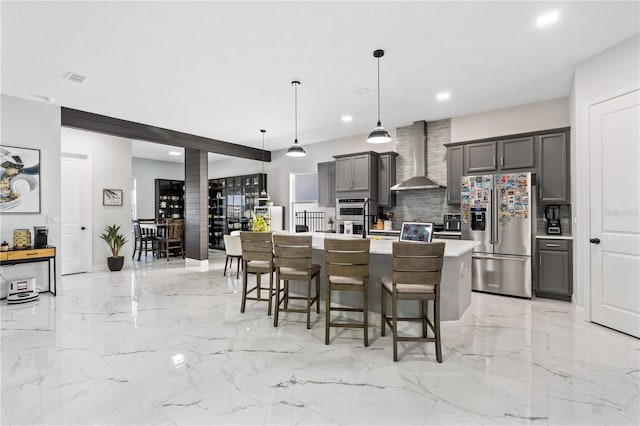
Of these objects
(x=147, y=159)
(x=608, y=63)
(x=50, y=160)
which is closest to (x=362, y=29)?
(x=608, y=63)

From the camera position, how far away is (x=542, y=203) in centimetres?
444

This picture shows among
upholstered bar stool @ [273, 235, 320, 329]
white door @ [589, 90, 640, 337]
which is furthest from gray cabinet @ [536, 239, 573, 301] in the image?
upholstered bar stool @ [273, 235, 320, 329]

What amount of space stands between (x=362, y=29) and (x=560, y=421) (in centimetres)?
318

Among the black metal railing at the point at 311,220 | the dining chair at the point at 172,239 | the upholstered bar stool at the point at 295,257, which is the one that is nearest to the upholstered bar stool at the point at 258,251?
the upholstered bar stool at the point at 295,257

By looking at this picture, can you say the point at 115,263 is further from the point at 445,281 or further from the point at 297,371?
the point at 445,281

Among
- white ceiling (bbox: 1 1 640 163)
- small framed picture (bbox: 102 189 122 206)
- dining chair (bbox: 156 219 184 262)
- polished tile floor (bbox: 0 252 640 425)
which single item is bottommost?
polished tile floor (bbox: 0 252 640 425)

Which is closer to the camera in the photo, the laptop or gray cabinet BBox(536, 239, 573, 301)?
the laptop

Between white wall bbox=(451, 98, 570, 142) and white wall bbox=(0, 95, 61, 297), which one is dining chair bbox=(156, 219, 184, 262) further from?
white wall bbox=(451, 98, 570, 142)

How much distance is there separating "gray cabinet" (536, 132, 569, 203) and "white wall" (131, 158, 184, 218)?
9.82 meters

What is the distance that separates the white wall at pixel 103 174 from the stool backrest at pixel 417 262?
6.35 metres

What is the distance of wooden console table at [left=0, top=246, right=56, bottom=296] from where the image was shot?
403 centimetres

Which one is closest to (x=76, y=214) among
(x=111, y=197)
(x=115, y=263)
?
(x=111, y=197)

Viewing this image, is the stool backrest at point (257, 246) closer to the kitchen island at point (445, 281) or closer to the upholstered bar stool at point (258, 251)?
the upholstered bar stool at point (258, 251)

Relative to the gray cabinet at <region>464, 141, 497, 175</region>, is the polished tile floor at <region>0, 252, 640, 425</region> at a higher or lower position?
lower
